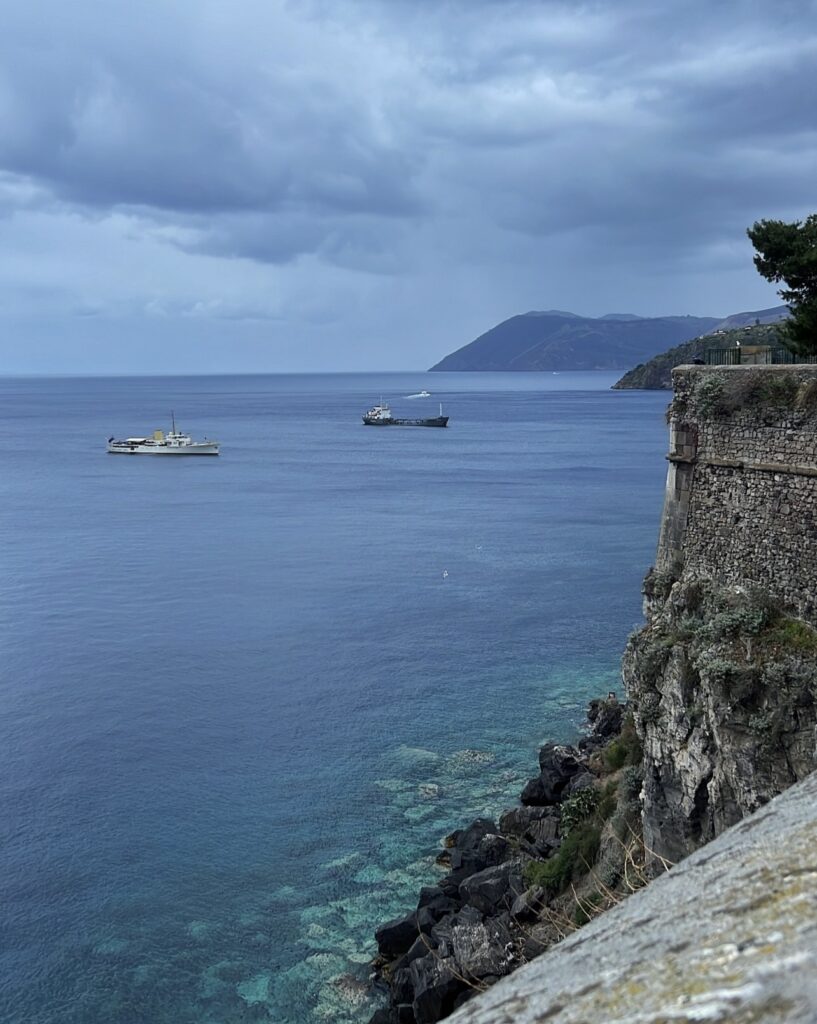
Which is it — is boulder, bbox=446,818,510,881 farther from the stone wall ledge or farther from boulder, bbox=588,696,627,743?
the stone wall ledge

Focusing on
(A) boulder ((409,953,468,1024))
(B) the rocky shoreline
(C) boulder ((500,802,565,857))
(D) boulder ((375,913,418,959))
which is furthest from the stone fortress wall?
(D) boulder ((375,913,418,959))

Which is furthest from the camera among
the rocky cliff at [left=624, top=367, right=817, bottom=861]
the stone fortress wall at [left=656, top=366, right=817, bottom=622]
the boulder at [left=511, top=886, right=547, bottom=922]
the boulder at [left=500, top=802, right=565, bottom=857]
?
the boulder at [left=500, top=802, right=565, bottom=857]

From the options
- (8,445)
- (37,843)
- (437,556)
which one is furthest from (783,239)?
(8,445)

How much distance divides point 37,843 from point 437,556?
35.2 meters

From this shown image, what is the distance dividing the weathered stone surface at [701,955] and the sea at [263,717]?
16.7m

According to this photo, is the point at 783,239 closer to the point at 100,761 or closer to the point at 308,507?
the point at 100,761

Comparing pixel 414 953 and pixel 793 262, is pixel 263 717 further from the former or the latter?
pixel 793 262

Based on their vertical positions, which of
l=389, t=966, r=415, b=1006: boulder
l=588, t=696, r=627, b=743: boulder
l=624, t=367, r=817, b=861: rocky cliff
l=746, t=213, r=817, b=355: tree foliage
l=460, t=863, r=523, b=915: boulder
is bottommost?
l=389, t=966, r=415, b=1006: boulder

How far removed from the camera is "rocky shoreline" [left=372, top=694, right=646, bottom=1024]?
17.9 metres

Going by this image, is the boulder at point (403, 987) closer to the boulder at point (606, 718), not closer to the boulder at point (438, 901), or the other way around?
the boulder at point (438, 901)

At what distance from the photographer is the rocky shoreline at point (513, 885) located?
58.6 ft

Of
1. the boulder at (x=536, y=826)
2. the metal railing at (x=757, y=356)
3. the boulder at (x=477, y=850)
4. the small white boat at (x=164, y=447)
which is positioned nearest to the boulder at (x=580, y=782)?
the boulder at (x=536, y=826)

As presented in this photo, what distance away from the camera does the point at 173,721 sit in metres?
33.5

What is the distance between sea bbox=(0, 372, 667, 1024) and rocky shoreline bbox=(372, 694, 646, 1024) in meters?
1.21
